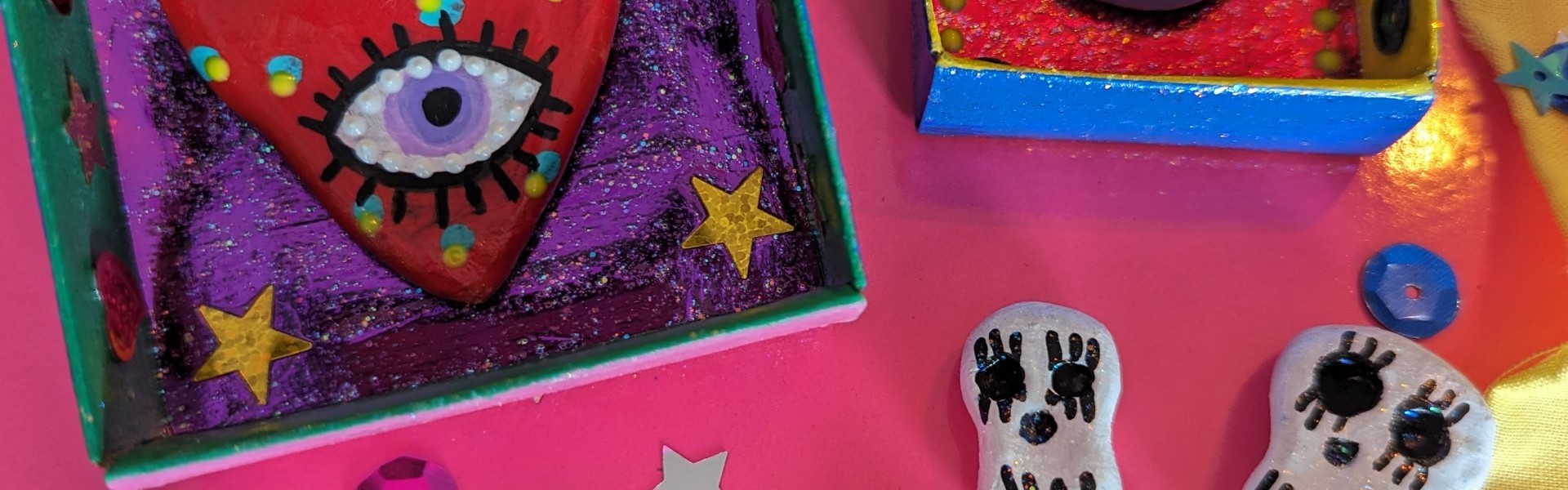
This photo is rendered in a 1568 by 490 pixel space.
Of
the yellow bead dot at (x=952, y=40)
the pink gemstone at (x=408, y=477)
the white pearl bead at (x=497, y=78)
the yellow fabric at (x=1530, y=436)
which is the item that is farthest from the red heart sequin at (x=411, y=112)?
the yellow fabric at (x=1530, y=436)

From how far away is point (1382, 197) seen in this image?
67cm

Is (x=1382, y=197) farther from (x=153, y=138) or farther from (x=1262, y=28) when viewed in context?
(x=153, y=138)

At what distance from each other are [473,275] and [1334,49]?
593mm

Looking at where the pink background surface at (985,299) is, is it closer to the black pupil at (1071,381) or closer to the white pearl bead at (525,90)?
the black pupil at (1071,381)

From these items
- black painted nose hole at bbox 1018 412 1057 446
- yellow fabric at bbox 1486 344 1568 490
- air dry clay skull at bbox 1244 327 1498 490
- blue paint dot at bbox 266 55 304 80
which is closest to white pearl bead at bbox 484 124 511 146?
blue paint dot at bbox 266 55 304 80

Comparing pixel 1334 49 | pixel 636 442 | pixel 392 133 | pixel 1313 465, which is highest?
pixel 392 133

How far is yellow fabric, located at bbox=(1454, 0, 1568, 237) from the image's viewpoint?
2.19 feet

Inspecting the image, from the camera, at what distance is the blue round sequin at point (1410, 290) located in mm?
635

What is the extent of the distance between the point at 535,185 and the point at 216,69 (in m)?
0.20

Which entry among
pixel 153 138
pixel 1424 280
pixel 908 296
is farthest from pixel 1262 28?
pixel 153 138

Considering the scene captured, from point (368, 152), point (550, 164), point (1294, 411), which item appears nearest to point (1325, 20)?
point (1294, 411)

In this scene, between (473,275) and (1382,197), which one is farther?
(1382,197)

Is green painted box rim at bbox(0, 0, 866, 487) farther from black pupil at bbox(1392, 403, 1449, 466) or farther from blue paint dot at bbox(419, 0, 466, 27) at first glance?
black pupil at bbox(1392, 403, 1449, 466)

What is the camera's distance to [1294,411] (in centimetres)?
60
